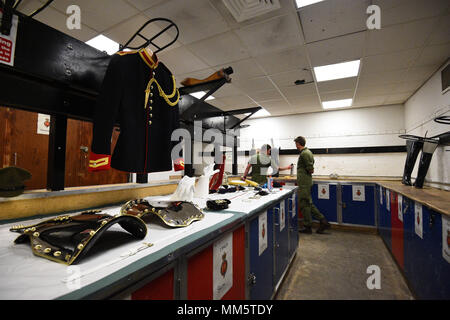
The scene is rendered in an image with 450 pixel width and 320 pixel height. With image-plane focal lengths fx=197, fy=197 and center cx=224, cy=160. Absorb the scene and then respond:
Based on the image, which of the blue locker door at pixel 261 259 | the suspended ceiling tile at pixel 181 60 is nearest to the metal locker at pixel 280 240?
the blue locker door at pixel 261 259

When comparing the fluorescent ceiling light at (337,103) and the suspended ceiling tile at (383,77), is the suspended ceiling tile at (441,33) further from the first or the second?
the fluorescent ceiling light at (337,103)

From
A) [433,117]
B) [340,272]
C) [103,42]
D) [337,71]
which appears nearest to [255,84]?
[337,71]

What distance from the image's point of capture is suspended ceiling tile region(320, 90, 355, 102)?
411 centimetres

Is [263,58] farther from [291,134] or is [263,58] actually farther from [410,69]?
[291,134]

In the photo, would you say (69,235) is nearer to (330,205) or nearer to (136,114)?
(136,114)

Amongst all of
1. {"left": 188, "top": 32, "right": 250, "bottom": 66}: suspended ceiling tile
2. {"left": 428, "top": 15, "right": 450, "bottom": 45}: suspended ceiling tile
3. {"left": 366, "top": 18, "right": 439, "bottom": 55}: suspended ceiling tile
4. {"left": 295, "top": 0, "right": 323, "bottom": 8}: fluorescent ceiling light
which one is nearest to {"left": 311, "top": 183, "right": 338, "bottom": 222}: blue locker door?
{"left": 366, "top": 18, "right": 439, "bottom": 55}: suspended ceiling tile

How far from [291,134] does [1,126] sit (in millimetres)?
6091

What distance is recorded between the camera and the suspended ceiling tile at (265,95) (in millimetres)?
4160

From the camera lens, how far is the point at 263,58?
2.86 metres

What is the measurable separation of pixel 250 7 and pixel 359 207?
397 centimetres

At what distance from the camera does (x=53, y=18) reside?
7.18ft

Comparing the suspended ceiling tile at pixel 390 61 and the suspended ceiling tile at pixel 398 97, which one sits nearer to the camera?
the suspended ceiling tile at pixel 390 61

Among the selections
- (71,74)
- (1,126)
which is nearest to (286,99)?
(71,74)

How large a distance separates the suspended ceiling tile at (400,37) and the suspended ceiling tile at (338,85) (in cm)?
89
